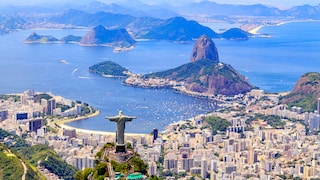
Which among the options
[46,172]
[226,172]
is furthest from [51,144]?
[226,172]

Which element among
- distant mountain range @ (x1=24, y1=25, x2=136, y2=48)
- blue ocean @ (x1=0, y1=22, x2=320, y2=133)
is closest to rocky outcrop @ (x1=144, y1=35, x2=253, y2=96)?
blue ocean @ (x1=0, y1=22, x2=320, y2=133)

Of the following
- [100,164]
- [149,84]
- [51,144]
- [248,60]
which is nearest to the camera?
[100,164]

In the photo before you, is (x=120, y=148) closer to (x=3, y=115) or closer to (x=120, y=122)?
(x=120, y=122)

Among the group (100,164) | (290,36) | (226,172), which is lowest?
(226,172)

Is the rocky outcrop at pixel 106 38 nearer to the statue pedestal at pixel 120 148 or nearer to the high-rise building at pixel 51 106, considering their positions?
the high-rise building at pixel 51 106

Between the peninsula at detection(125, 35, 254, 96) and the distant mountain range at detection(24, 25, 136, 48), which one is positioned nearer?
the peninsula at detection(125, 35, 254, 96)

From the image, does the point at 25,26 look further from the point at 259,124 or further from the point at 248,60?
the point at 259,124

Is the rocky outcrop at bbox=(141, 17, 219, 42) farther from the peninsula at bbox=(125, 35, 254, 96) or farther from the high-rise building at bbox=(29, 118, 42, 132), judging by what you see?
the high-rise building at bbox=(29, 118, 42, 132)

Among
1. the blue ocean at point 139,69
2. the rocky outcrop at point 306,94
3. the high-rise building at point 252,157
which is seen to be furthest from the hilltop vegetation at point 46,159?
the rocky outcrop at point 306,94
